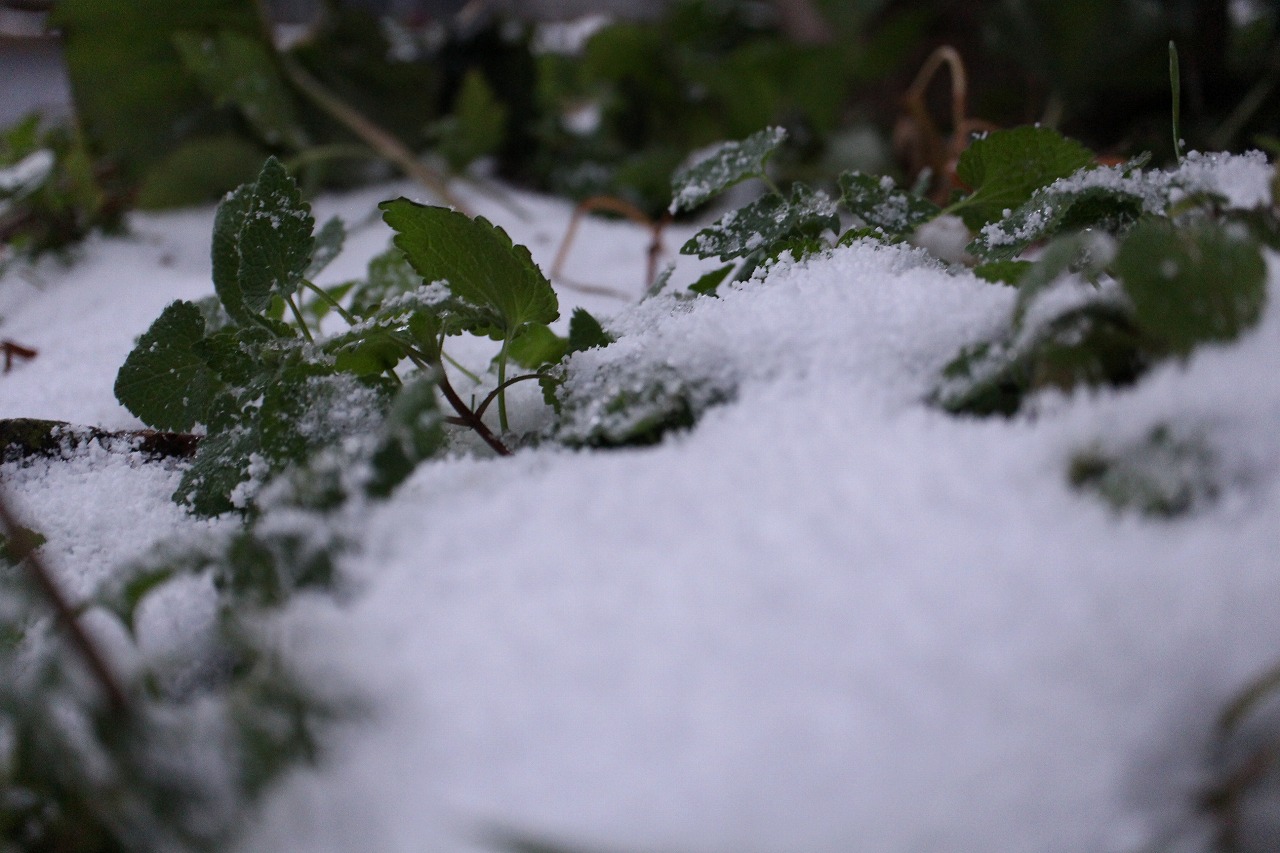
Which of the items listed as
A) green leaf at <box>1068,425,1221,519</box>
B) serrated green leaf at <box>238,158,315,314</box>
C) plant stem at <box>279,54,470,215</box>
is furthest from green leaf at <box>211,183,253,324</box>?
plant stem at <box>279,54,470,215</box>

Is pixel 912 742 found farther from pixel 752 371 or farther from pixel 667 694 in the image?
pixel 752 371

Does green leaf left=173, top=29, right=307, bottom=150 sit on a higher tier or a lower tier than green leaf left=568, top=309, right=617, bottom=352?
higher

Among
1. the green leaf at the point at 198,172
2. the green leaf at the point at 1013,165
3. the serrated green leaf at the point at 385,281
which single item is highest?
the green leaf at the point at 198,172

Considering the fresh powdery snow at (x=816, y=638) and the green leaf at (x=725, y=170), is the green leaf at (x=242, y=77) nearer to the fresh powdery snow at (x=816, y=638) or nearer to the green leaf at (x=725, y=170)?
the green leaf at (x=725, y=170)

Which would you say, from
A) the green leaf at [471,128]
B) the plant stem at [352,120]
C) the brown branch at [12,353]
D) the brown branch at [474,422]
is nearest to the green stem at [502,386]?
the brown branch at [474,422]

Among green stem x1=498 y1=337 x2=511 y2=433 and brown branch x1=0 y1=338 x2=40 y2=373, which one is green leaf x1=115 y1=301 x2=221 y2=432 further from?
brown branch x1=0 y1=338 x2=40 y2=373

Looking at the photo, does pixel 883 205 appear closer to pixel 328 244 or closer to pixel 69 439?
pixel 328 244

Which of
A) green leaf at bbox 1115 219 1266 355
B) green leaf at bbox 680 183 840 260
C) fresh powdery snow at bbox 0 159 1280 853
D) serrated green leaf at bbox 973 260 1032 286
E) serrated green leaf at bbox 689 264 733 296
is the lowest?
fresh powdery snow at bbox 0 159 1280 853

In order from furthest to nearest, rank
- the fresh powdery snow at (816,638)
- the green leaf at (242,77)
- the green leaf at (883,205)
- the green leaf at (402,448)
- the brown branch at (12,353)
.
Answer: the green leaf at (242,77) → the brown branch at (12,353) → the green leaf at (883,205) → the green leaf at (402,448) → the fresh powdery snow at (816,638)
